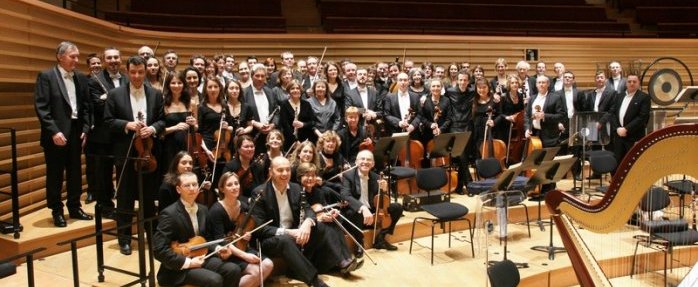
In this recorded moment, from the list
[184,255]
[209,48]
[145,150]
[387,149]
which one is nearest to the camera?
[184,255]

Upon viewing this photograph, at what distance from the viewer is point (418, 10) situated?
1221cm

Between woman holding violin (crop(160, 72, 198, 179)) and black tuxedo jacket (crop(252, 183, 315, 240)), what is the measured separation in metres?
0.80

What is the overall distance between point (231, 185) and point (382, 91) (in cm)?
363

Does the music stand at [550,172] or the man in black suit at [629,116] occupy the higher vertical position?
the man in black suit at [629,116]

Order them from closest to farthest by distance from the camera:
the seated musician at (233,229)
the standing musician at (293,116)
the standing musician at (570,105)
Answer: the seated musician at (233,229), the standing musician at (293,116), the standing musician at (570,105)

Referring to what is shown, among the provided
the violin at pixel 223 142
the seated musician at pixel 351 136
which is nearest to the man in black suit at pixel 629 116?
the seated musician at pixel 351 136

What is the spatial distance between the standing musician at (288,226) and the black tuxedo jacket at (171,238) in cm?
49

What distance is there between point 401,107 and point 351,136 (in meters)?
0.98

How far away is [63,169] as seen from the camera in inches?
186

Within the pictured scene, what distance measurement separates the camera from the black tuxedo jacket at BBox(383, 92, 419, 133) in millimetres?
6543

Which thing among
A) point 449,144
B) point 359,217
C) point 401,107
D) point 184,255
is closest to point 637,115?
point 449,144

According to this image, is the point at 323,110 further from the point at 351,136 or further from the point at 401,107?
the point at 401,107

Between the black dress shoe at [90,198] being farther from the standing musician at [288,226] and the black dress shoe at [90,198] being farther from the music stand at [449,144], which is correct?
the music stand at [449,144]

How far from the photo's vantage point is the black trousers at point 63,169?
462 cm
